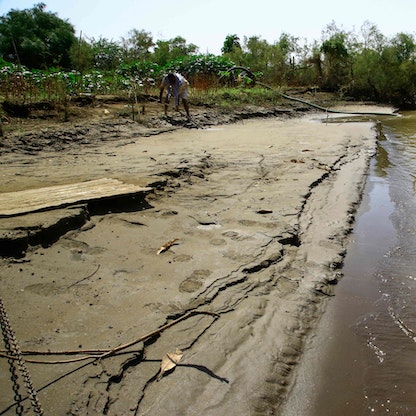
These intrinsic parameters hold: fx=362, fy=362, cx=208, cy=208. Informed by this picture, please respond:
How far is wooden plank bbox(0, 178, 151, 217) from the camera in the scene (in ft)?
10.1

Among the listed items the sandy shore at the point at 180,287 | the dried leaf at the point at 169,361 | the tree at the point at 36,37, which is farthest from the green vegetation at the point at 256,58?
the dried leaf at the point at 169,361

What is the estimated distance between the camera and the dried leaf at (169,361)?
177 cm

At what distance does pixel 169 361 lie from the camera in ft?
6.01

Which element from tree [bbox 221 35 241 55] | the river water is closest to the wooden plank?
the river water

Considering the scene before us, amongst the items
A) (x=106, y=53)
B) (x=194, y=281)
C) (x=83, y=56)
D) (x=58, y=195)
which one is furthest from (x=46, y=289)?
(x=106, y=53)

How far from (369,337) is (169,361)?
124cm

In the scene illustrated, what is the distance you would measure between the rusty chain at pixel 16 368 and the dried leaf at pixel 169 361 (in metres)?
0.54

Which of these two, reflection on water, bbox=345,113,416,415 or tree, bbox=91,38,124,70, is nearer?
reflection on water, bbox=345,113,416,415

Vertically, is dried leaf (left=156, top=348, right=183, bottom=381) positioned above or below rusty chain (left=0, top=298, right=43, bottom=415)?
below

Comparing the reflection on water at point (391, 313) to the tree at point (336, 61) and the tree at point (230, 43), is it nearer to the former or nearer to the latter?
the tree at point (336, 61)

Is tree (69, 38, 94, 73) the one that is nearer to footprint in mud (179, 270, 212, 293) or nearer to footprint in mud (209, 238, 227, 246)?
footprint in mud (209, 238, 227, 246)

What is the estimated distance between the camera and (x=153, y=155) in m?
5.98

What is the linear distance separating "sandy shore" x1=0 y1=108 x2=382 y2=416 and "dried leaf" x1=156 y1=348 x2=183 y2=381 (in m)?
0.03

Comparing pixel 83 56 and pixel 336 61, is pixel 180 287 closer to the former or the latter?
pixel 83 56
